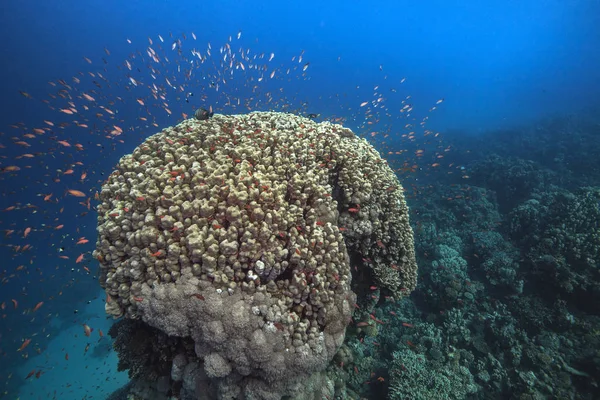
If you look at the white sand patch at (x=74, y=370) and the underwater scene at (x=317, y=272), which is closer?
the underwater scene at (x=317, y=272)

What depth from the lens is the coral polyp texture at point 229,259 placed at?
11.0 feet

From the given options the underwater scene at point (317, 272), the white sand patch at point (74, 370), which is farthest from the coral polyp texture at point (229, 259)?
the white sand patch at point (74, 370)

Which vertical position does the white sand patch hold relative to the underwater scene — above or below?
below

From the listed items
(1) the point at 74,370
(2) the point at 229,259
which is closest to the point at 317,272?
(2) the point at 229,259

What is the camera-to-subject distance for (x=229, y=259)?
11.5 feet

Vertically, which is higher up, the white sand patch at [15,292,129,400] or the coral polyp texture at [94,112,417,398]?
the coral polyp texture at [94,112,417,398]

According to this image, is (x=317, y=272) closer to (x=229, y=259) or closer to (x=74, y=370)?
(x=229, y=259)

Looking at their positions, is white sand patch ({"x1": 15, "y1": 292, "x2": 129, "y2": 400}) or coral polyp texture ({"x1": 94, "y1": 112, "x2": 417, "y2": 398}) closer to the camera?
coral polyp texture ({"x1": 94, "y1": 112, "x2": 417, "y2": 398})

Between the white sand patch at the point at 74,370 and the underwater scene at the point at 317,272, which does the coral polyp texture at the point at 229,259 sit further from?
the white sand patch at the point at 74,370

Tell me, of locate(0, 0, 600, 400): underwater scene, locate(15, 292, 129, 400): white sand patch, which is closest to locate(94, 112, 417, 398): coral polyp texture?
locate(0, 0, 600, 400): underwater scene

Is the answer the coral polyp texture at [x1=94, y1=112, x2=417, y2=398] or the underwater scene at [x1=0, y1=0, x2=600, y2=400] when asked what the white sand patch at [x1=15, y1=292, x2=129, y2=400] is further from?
the coral polyp texture at [x1=94, y1=112, x2=417, y2=398]

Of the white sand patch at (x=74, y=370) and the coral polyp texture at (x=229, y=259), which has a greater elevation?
the coral polyp texture at (x=229, y=259)

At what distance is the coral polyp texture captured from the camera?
336 centimetres

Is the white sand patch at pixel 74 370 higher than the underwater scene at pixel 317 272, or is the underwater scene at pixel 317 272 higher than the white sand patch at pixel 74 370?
the underwater scene at pixel 317 272
